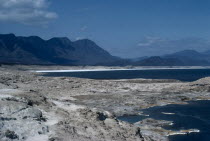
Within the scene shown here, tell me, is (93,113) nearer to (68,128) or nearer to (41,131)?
(68,128)

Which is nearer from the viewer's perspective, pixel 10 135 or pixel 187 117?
pixel 10 135

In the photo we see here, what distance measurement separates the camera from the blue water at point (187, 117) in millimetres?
27266

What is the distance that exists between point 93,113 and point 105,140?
4040mm

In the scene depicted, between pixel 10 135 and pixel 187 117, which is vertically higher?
pixel 10 135

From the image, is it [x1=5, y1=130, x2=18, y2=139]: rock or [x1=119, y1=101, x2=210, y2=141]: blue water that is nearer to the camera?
[x1=5, y1=130, x2=18, y2=139]: rock

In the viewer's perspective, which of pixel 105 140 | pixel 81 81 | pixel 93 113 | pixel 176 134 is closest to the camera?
pixel 105 140

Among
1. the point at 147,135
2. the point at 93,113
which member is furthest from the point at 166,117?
the point at 93,113

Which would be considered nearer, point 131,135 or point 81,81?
point 131,135

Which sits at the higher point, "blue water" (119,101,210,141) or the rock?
the rock

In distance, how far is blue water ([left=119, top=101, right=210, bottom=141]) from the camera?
2727 cm

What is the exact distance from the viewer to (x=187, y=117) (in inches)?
1391

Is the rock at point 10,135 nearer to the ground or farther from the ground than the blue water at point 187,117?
farther from the ground

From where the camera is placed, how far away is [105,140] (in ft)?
66.8

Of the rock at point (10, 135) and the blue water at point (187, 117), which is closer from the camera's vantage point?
the rock at point (10, 135)
